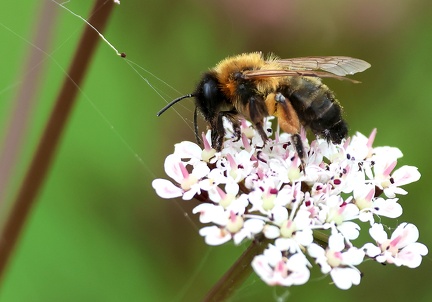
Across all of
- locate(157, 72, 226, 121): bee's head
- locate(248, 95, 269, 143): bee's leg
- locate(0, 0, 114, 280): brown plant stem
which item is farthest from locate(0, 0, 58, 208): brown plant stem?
locate(248, 95, 269, 143): bee's leg

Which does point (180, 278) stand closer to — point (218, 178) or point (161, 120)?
point (161, 120)

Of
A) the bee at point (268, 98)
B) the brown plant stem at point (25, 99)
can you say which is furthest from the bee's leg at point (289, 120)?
the brown plant stem at point (25, 99)

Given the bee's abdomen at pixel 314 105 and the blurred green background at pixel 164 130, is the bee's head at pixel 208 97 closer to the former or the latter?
the bee's abdomen at pixel 314 105

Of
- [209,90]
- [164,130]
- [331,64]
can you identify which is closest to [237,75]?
[209,90]

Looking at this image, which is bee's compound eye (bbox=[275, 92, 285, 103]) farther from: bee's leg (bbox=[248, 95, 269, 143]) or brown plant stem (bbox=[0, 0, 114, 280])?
brown plant stem (bbox=[0, 0, 114, 280])

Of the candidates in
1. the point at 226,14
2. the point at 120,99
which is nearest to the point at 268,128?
the point at 226,14

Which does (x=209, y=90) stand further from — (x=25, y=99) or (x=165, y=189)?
(x=25, y=99)
